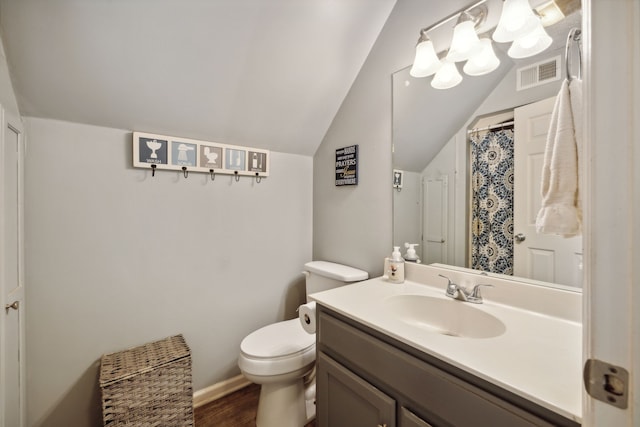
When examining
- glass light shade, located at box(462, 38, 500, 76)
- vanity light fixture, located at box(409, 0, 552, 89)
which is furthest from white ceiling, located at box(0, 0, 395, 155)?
glass light shade, located at box(462, 38, 500, 76)

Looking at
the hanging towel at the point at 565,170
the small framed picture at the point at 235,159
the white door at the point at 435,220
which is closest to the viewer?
the hanging towel at the point at 565,170

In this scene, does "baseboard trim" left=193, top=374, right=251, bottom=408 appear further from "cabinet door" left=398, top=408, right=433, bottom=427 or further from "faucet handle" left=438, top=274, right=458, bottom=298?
"faucet handle" left=438, top=274, right=458, bottom=298

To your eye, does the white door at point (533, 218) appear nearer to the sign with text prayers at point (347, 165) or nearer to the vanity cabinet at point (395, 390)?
the vanity cabinet at point (395, 390)

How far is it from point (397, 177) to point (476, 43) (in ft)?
2.20

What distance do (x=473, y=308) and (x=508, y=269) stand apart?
0.73 feet

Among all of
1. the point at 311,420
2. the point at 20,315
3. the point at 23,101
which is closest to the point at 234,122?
the point at 23,101

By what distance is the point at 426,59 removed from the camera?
4.21 ft

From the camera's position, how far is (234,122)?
161 centimetres

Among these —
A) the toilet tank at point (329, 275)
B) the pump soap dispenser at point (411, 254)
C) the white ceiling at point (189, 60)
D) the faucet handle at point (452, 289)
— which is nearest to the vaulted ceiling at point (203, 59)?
the white ceiling at point (189, 60)

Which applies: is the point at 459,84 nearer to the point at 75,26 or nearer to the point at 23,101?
the point at 75,26

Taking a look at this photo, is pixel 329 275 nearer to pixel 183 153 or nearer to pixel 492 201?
pixel 492 201

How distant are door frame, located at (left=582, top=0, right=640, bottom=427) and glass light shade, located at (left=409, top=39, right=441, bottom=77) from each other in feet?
3.28

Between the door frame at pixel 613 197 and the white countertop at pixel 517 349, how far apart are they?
0.22m

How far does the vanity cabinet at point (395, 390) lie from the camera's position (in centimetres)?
62
